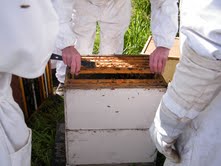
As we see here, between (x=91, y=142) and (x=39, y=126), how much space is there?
0.92m

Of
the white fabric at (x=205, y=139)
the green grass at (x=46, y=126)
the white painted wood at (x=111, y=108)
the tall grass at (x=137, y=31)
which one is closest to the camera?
the white fabric at (x=205, y=139)

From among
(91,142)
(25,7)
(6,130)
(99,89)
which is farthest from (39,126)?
(25,7)

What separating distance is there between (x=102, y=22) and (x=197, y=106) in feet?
6.83

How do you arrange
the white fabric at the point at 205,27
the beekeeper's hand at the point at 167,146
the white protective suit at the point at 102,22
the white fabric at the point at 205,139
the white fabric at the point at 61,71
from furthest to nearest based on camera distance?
1. the white fabric at the point at 61,71
2. the white protective suit at the point at 102,22
3. the beekeeper's hand at the point at 167,146
4. the white fabric at the point at 205,139
5. the white fabric at the point at 205,27

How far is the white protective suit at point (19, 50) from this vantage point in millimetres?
1029

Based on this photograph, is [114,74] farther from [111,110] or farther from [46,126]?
[46,126]

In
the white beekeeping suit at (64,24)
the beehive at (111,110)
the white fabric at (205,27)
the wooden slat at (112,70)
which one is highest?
the white fabric at (205,27)

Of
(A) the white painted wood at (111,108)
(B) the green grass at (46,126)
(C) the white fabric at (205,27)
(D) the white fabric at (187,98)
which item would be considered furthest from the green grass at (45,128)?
(C) the white fabric at (205,27)

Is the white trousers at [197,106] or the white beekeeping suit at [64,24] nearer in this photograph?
the white trousers at [197,106]

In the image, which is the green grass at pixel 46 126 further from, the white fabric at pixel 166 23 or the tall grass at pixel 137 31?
the white fabric at pixel 166 23

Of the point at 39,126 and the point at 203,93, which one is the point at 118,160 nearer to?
the point at 39,126

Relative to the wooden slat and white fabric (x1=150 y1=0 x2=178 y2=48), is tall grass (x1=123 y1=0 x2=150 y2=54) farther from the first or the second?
the wooden slat

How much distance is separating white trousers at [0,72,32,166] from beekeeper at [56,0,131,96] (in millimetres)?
1390

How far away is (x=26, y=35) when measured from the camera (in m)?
1.07
